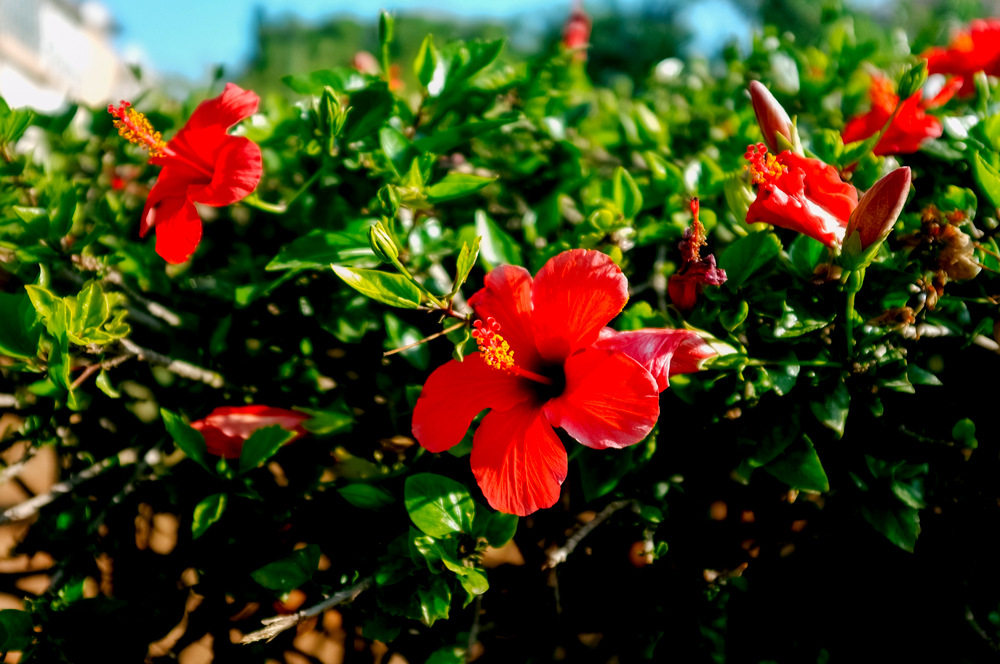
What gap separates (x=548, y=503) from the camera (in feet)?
1.99

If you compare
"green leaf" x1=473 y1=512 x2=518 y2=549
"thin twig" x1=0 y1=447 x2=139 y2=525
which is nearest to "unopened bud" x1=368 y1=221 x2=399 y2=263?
"green leaf" x1=473 y1=512 x2=518 y2=549

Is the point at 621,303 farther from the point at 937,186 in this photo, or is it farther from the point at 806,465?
the point at 937,186

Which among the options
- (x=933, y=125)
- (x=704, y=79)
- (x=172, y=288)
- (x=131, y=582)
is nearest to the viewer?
(x=933, y=125)

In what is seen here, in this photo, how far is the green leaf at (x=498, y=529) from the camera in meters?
0.73

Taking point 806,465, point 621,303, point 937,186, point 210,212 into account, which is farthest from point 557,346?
point 210,212

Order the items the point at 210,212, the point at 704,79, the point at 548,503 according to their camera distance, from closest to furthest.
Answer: the point at 548,503, the point at 210,212, the point at 704,79

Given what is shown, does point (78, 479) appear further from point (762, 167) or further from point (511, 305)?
point (762, 167)

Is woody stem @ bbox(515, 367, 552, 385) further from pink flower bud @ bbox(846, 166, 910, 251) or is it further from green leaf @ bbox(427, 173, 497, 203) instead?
pink flower bud @ bbox(846, 166, 910, 251)

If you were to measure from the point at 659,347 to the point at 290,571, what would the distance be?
20.7 inches

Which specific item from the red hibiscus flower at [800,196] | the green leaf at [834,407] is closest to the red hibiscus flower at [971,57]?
the red hibiscus flower at [800,196]

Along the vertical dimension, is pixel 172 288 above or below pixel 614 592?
above

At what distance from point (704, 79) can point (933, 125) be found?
927mm

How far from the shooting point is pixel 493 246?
2.72 ft

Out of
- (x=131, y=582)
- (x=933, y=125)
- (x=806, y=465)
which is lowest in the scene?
(x=131, y=582)
